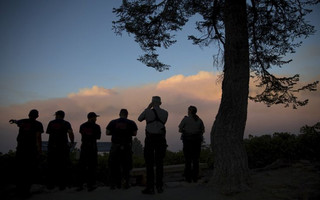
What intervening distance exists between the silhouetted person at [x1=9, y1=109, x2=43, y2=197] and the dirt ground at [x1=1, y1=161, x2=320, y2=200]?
0.55 metres

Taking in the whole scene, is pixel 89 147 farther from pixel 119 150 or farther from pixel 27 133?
pixel 27 133

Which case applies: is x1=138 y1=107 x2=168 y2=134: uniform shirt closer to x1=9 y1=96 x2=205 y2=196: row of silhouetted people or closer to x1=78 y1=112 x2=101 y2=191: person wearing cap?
x1=9 y1=96 x2=205 y2=196: row of silhouetted people

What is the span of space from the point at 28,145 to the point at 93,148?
1519 millimetres

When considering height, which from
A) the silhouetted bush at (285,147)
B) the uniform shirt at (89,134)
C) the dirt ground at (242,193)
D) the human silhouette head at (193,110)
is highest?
the human silhouette head at (193,110)

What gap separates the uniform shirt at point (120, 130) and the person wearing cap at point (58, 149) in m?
1.15

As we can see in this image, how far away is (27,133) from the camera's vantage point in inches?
210

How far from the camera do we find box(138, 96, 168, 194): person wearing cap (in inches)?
198

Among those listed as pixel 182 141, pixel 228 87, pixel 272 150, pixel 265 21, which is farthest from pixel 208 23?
pixel 272 150

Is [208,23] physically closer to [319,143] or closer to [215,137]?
[215,137]

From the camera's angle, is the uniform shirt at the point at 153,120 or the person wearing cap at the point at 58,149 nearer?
the uniform shirt at the point at 153,120

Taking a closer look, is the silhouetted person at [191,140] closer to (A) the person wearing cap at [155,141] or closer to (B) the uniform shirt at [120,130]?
(A) the person wearing cap at [155,141]

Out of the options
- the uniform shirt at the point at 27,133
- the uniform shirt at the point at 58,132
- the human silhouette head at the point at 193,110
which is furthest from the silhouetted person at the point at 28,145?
the human silhouette head at the point at 193,110

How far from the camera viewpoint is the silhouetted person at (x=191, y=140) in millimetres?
6095

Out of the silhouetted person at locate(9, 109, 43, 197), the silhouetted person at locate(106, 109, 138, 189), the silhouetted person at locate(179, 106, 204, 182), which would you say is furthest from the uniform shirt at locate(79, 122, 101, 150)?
the silhouetted person at locate(179, 106, 204, 182)
